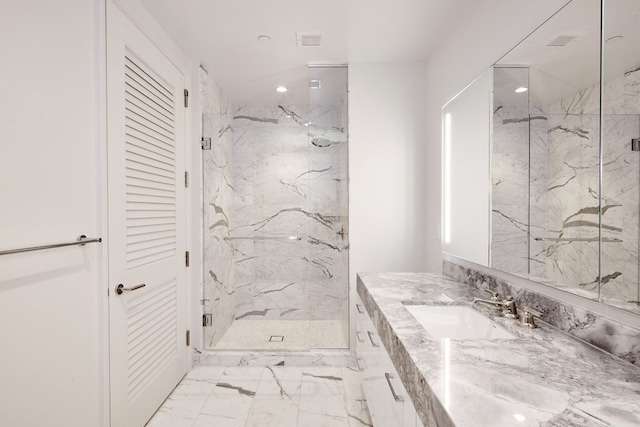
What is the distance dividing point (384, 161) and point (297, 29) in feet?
3.72

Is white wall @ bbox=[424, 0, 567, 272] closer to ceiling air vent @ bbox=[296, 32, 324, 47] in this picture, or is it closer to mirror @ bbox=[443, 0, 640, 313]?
mirror @ bbox=[443, 0, 640, 313]

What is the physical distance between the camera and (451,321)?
1.43 m

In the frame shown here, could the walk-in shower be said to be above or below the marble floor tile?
above

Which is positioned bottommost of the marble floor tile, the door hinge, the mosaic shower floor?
the marble floor tile

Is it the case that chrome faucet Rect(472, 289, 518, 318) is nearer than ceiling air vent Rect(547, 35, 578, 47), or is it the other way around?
ceiling air vent Rect(547, 35, 578, 47)

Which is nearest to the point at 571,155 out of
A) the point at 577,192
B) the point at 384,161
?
the point at 577,192

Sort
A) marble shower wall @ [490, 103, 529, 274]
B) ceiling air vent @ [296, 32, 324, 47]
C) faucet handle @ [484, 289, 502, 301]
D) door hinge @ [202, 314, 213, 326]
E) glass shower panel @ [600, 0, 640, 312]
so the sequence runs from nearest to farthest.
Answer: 1. glass shower panel @ [600, 0, 640, 312]
2. marble shower wall @ [490, 103, 529, 274]
3. faucet handle @ [484, 289, 502, 301]
4. ceiling air vent @ [296, 32, 324, 47]
5. door hinge @ [202, 314, 213, 326]

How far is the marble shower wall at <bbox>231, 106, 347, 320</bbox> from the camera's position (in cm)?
260

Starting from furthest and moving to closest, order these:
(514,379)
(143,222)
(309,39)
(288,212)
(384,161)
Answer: (288,212) → (384,161) → (309,39) → (143,222) → (514,379)

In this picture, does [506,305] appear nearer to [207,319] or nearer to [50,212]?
[50,212]

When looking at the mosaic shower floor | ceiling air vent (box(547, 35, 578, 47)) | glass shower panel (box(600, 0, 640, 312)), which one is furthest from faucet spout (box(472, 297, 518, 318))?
the mosaic shower floor

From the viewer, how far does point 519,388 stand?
28.2 inches

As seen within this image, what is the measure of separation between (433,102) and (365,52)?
2.08 ft

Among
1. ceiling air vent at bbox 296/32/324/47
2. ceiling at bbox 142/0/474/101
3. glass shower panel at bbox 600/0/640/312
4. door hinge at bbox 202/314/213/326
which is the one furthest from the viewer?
door hinge at bbox 202/314/213/326
